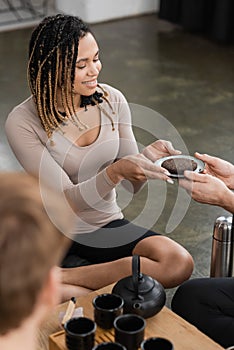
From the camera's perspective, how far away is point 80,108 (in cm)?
260

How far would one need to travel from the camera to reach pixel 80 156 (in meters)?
2.55

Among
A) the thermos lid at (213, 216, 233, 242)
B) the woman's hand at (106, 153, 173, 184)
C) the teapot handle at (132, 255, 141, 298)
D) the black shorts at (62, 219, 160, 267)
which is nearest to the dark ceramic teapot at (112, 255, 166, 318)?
the teapot handle at (132, 255, 141, 298)

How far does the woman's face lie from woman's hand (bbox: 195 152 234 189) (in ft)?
1.44

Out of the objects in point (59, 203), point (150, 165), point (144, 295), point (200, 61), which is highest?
point (59, 203)

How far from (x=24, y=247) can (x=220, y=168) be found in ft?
4.90

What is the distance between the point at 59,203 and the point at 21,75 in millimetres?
3893

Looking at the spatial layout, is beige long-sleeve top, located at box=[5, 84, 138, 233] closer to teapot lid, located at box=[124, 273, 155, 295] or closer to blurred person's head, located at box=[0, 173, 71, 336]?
teapot lid, located at box=[124, 273, 155, 295]

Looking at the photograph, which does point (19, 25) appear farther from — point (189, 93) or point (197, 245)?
point (197, 245)

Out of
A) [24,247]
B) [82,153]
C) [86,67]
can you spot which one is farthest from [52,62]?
[24,247]

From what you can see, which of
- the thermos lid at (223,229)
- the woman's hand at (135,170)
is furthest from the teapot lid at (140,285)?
the thermos lid at (223,229)

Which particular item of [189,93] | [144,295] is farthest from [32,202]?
[189,93]

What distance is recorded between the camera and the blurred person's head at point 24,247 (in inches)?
41.5

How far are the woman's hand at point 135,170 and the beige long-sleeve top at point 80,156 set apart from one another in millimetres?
33

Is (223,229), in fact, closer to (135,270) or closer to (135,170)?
(135,170)
